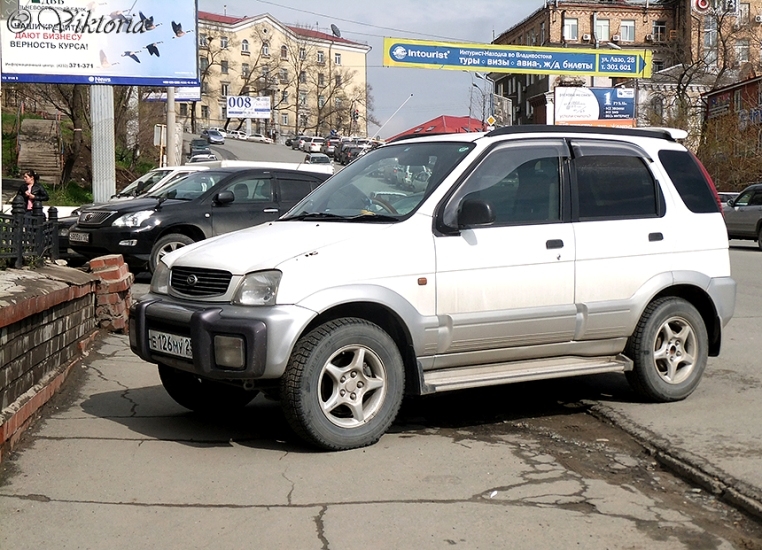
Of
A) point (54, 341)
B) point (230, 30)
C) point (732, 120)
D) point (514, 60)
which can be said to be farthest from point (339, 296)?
point (230, 30)

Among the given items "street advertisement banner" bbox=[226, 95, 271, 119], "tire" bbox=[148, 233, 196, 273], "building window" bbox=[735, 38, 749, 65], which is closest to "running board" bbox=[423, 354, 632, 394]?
"tire" bbox=[148, 233, 196, 273]

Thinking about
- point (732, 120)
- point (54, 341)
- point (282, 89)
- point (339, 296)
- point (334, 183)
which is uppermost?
point (282, 89)

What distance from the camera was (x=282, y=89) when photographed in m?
117

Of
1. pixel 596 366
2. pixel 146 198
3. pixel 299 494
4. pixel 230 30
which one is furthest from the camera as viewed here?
pixel 230 30

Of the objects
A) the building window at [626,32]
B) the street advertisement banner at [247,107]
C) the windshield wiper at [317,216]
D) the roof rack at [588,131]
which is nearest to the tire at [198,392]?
the windshield wiper at [317,216]

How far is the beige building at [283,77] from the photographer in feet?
366

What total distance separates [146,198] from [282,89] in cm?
10525

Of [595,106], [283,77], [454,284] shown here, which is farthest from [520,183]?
[283,77]

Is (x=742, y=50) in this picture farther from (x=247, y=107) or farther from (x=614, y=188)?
(x=614, y=188)

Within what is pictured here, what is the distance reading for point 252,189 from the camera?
14273mm

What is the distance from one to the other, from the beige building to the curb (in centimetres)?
10465

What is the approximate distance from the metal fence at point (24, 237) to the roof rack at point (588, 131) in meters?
3.97

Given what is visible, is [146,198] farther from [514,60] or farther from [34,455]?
[514,60]

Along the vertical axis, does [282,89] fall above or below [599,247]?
above
